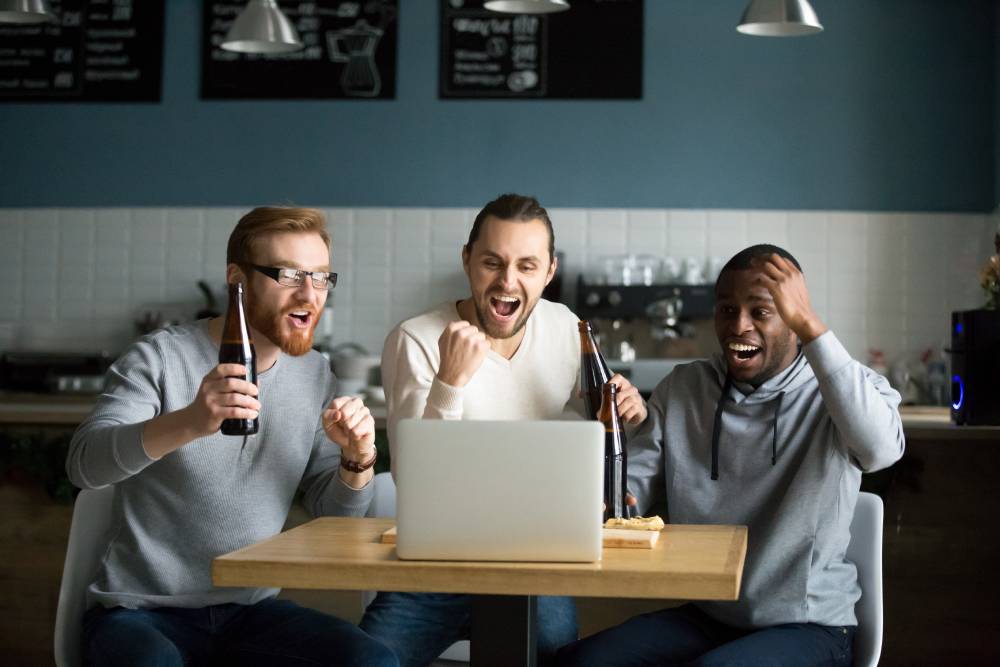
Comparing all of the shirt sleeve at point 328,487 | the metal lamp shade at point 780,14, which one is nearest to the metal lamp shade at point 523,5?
the metal lamp shade at point 780,14

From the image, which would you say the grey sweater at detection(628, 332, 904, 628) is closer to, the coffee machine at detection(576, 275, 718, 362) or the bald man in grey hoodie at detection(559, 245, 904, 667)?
the bald man in grey hoodie at detection(559, 245, 904, 667)

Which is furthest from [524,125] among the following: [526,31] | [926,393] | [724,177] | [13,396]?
[13,396]

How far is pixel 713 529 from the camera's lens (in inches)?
79.9

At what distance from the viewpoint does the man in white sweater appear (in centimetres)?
235

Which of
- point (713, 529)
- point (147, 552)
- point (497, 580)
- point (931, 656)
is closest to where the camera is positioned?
point (497, 580)

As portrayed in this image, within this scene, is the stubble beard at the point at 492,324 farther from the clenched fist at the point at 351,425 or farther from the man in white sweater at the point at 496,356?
the clenched fist at the point at 351,425

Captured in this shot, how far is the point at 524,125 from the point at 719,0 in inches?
41.6

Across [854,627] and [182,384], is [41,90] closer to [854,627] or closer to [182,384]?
[182,384]

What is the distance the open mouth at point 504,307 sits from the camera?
8.23ft

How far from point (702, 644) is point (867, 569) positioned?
1.14 feet

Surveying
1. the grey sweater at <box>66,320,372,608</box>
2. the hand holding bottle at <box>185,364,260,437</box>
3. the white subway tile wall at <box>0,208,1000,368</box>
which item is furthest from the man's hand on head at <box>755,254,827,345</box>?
the white subway tile wall at <box>0,208,1000,368</box>

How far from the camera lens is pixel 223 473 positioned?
227cm

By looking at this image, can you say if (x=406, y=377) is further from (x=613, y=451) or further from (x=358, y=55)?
(x=358, y=55)

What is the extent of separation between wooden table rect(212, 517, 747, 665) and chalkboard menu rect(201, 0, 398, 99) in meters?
4.20
